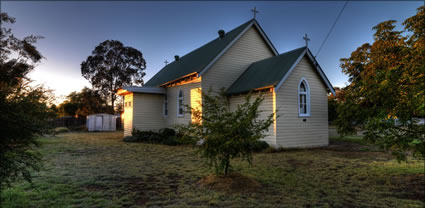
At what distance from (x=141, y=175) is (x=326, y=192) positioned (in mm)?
4875

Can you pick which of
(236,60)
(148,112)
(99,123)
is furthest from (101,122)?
(236,60)

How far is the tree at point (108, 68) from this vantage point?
1626 inches

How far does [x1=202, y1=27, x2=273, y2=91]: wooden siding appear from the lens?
49.4 feet

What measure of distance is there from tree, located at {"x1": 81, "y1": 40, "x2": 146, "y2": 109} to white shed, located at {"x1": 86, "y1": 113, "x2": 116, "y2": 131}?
400 inches

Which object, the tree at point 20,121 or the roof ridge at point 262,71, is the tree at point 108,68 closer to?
the roof ridge at point 262,71

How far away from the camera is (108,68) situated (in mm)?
41438

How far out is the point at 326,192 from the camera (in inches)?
210

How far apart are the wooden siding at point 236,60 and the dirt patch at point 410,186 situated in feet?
33.1

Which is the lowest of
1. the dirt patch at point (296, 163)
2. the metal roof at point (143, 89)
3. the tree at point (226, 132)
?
the dirt patch at point (296, 163)

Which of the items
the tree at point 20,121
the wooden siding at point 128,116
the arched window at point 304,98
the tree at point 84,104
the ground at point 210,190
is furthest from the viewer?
the tree at point 84,104

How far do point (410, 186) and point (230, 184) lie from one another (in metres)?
4.40

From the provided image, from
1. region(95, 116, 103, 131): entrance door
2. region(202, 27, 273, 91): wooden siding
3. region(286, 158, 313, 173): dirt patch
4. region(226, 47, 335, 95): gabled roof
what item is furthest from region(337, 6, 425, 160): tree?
region(95, 116, 103, 131): entrance door

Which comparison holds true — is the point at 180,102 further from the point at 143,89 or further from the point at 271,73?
the point at 271,73

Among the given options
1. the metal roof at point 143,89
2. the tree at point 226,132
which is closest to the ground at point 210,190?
the tree at point 226,132
